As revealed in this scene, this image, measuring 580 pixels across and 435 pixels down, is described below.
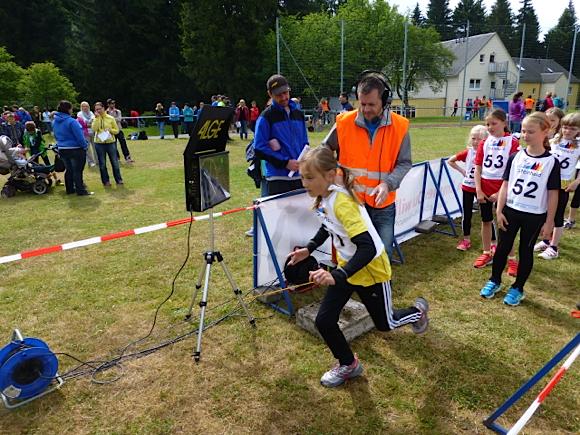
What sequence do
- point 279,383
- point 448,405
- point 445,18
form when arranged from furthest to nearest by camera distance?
point 445,18 → point 279,383 → point 448,405

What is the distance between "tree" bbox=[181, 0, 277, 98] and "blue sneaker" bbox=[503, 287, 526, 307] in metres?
33.8

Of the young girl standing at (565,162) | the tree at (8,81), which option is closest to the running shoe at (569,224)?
the young girl standing at (565,162)

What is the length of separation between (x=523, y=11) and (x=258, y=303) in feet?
356

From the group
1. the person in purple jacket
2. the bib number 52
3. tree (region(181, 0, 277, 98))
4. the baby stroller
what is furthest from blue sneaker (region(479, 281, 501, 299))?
tree (region(181, 0, 277, 98))

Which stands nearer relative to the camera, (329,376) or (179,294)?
(329,376)

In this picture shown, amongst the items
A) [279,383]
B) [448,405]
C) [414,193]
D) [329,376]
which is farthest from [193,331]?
[414,193]

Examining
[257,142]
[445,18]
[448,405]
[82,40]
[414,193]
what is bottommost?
[448,405]

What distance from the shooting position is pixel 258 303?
4395 millimetres

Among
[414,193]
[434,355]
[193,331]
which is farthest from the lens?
[414,193]

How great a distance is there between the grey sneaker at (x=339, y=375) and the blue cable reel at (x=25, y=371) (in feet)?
6.83

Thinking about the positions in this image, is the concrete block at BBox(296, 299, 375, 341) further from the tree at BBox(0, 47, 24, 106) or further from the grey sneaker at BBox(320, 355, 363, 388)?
the tree at BBox(0, 47, 24, 106)

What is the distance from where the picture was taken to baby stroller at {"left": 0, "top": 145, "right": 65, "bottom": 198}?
31.5ft

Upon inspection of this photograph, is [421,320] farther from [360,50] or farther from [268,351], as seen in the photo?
[360,50]

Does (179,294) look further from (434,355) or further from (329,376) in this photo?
(434,355)
